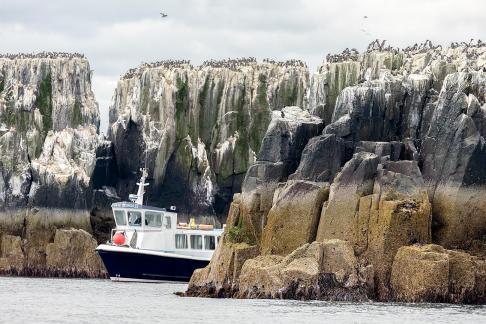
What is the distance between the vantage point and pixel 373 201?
9875 centimetres

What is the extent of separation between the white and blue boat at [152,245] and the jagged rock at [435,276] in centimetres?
3465

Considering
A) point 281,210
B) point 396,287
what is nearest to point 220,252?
point 281,210

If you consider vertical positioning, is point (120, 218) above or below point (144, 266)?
above

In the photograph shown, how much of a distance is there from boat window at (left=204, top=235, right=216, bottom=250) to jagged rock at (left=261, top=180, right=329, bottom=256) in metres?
29.9

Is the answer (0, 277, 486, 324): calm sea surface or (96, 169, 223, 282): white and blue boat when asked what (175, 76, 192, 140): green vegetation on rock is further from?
(0, 277, 486, 324): calm sea surface

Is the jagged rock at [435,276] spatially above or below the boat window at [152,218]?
below

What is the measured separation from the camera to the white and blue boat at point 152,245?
129m

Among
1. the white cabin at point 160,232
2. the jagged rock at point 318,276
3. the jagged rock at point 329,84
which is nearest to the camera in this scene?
the jagged rock at point 318,276

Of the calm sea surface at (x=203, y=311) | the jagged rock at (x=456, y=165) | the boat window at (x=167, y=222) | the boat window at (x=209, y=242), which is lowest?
the calm sea surface at (x=203, y=311)

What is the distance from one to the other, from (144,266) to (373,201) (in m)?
33.9

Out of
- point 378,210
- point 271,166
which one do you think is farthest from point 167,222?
point 378,210

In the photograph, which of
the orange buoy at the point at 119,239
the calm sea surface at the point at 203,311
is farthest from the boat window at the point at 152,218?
the calm sea surface at the point at 203,311

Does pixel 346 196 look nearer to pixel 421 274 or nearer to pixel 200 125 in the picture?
pixel 421 274

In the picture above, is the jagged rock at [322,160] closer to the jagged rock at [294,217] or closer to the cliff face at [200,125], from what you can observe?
the jagged rock at [294,217]
